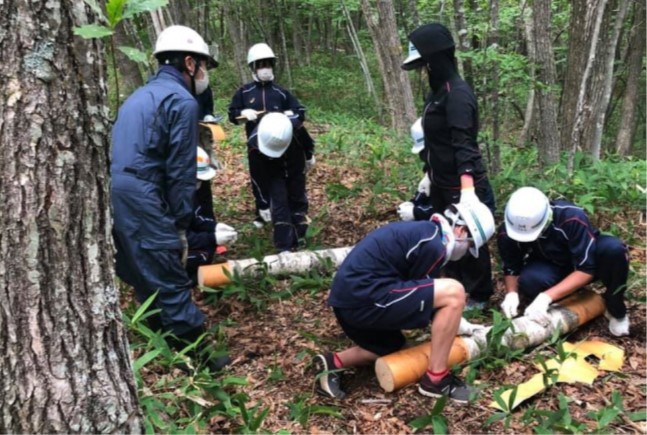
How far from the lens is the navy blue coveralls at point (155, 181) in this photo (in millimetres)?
3223

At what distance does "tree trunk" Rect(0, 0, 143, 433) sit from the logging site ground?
0.75 m

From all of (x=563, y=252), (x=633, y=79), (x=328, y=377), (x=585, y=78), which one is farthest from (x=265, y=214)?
(x=633, y=79)

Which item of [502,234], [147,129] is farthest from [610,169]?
[147,129]

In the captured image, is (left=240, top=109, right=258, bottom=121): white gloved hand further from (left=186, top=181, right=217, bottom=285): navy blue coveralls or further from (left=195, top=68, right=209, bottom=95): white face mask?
(left=195, top=68, right=209, bottom=95): white face mask

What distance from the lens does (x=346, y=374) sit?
3676 millimetres

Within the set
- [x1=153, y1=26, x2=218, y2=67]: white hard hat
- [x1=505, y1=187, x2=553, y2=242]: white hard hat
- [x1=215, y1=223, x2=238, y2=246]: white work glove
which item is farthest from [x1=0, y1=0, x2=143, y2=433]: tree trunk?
[x1=505, y1=187, x2=553, y2=242]: white hard hat

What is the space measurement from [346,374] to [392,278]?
853mm

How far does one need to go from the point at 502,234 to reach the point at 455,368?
1247 millimetres

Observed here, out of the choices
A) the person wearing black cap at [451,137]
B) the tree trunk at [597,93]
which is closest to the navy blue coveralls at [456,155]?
the person wearing black cap at [451,137]

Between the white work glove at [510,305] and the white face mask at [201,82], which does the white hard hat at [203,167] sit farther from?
the white work glove at [510,305]

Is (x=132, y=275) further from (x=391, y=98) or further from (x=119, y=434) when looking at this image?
(x=391, y=98)

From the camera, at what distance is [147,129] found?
3207 millimetres

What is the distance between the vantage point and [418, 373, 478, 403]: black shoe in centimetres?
325

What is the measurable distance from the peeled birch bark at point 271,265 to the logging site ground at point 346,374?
0.10 m
